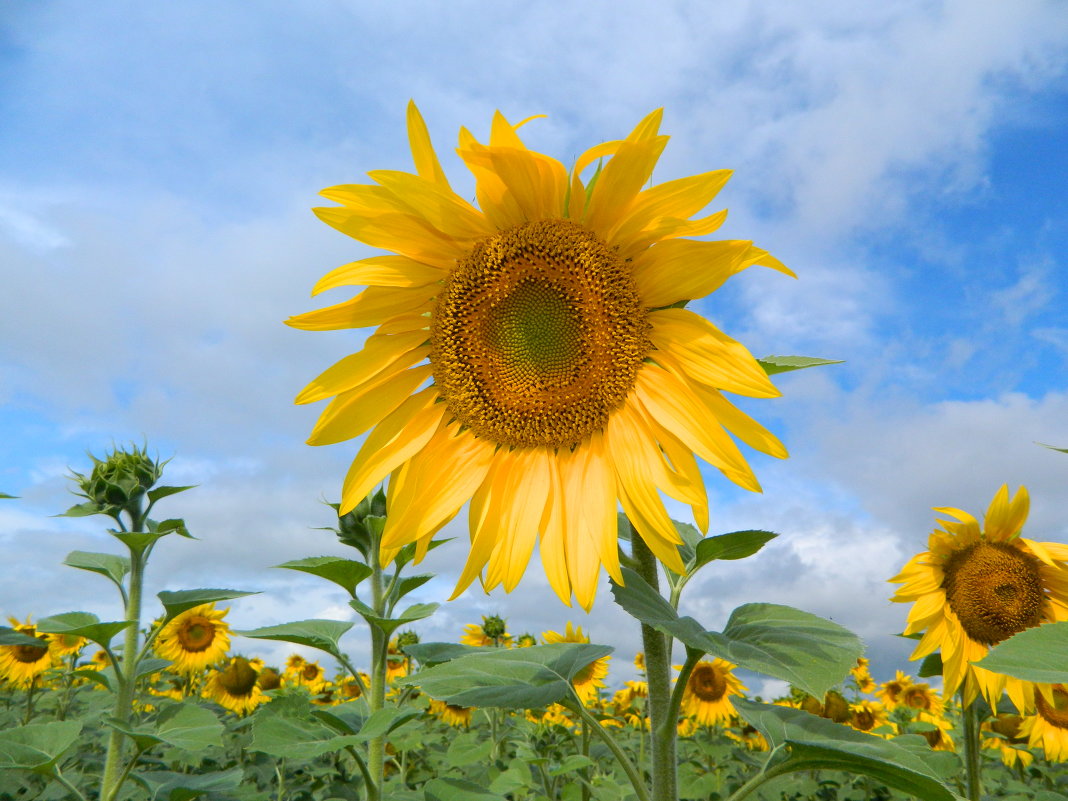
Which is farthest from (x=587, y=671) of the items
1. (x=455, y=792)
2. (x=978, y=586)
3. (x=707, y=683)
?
(x=455, y=792)

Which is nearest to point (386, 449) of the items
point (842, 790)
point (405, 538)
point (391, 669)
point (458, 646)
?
point (405, 538)

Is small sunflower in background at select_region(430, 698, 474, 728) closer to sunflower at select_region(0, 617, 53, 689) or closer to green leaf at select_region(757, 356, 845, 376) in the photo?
sunflower at select_region(0, 617, 53, 689)

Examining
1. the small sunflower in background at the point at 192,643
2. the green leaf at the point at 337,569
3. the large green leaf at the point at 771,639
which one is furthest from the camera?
the small sunflower in background at the point at 192,643

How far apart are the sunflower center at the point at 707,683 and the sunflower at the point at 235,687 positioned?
14.1 feet

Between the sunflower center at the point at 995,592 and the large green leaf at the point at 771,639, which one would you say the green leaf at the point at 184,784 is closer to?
the large green leaf at the point at 771,639

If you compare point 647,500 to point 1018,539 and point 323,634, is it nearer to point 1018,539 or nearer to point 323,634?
point 323,634

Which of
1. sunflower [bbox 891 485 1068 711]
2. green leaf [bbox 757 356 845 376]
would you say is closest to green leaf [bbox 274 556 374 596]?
green leaf [bbox 757 356 845 376]

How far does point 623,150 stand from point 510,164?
0.31 m

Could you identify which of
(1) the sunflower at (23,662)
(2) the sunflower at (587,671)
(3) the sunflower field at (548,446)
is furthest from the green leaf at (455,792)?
(1) the sunflower at (23,662)

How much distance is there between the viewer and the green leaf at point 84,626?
11.2 ft

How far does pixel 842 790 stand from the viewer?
6.29 metres

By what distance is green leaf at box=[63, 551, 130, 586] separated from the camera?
13.0 feet

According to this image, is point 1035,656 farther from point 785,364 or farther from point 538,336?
point 538,336

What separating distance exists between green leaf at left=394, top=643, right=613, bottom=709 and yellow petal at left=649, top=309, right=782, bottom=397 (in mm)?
760
